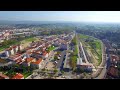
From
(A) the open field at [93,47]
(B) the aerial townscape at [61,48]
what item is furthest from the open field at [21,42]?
(A) the open field at [93,47]

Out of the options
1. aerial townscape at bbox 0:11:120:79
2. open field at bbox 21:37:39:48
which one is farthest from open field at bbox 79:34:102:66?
open field at bbox 21:37:39:48

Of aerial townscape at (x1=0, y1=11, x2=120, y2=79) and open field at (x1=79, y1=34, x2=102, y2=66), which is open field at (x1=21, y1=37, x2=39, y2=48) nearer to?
aerial townscape at (x1=0, y1=11, x2=120, y2=79)

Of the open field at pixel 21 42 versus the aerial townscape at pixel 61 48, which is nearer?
the aerial townscape at pixel 61 48

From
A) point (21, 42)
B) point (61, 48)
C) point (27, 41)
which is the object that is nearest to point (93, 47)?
point (61, 48)

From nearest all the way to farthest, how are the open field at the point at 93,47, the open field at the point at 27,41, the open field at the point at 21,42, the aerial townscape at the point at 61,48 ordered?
the aerial townscape at the point at 61,48 → the open field at the point at 21,42 → the open field at the point at 93,47 → the open field at the point at 27,41

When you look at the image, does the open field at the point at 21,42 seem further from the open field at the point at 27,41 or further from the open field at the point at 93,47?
the open field at the point at 93,47

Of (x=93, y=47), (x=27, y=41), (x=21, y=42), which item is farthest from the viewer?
(x=93, y=47)

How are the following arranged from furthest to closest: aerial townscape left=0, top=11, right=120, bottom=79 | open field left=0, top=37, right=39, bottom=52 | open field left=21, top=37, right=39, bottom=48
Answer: open field left=21, top=37, right=39, bottom=48 < open field left=0, top=37, right=39, bottom=52 < aerial townscape left=0, top=11, right=120, bottom=79

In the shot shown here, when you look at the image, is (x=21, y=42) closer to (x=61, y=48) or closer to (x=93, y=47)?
(x=61, y=48)
